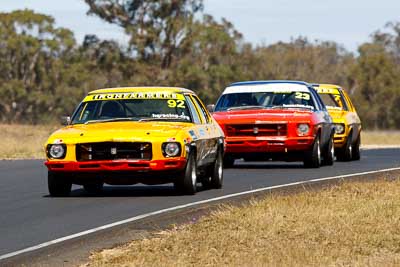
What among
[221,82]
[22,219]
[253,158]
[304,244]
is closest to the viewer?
[304,244]

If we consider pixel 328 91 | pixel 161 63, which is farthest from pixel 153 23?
pixel 328 91

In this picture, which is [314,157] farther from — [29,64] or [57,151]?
[29,64]

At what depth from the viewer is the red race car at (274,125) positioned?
2284cm

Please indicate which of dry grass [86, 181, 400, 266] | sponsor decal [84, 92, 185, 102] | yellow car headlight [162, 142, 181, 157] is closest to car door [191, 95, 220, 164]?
sponsor decal [84, 92, 185, 102]

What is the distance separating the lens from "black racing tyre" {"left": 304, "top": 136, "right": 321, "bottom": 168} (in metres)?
23.1

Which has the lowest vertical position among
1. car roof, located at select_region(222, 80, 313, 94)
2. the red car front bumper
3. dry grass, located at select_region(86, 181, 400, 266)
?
dry grass, located at select_region(86, 181, 400, 266)

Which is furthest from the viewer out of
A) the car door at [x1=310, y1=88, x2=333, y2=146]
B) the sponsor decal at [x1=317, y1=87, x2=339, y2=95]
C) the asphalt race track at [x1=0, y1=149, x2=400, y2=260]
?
the sponsor decal at [x1=317, y1=87, x2=339, y2=95]

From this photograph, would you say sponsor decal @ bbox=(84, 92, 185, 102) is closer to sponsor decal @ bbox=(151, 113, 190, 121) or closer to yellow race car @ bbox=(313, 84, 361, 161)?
sponsor decal @ bbox=(151, 113, 190, 121)

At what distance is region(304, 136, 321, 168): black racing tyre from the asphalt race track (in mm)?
173

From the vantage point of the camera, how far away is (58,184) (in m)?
16.6

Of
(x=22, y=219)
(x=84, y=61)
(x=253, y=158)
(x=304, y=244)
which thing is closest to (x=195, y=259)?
(x=304, y=244)

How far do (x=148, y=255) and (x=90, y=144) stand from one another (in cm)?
574

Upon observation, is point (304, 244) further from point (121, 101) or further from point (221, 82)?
point (221, 82)

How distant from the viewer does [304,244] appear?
36.3 feet
